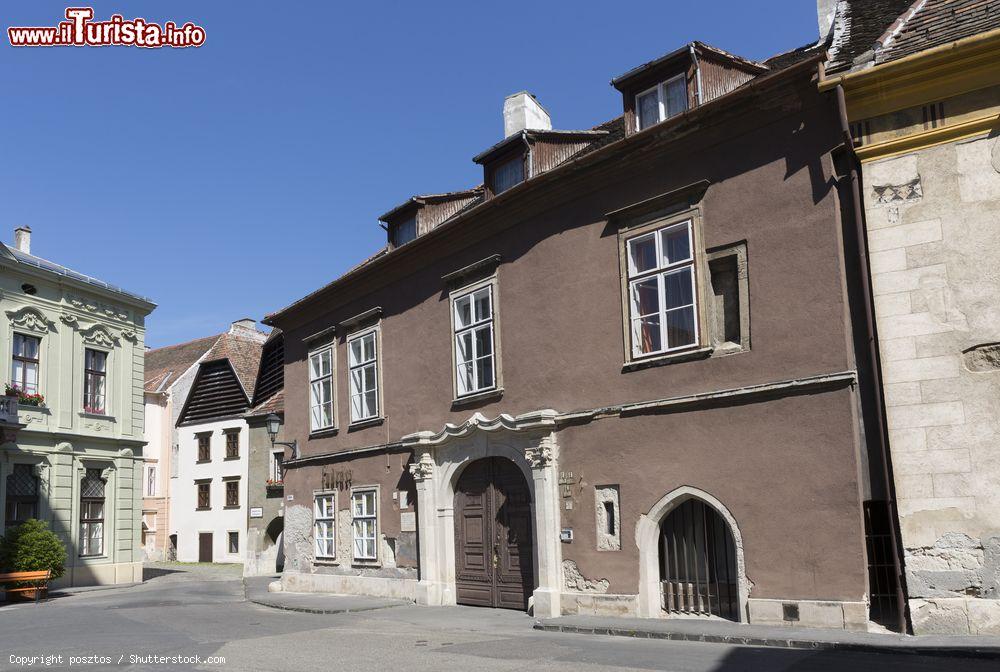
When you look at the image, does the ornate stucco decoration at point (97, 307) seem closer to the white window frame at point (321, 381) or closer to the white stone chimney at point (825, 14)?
the white window frame at point (321, 381)

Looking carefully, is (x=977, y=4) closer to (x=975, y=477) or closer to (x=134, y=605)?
(x=975, y=477)

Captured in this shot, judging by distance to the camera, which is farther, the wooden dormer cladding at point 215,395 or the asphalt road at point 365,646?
the wooden dormer cladding at point 215,395

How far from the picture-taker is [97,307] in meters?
28.7

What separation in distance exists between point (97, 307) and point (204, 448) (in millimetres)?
17814

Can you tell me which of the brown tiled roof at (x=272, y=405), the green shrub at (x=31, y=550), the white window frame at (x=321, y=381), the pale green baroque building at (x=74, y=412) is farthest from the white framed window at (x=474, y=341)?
the pale green baroque building at (x=74, y=412)

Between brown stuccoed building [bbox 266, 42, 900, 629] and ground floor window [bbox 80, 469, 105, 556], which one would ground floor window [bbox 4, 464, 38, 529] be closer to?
ground floor window [bbox 80, 469, 105, 556]

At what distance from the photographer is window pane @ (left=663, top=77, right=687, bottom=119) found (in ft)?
44.1

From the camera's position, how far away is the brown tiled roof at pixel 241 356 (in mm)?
40600

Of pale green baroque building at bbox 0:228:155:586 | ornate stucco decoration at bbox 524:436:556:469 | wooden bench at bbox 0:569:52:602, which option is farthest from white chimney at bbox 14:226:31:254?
ornate stucco decoration at bbox 524:436:556:469

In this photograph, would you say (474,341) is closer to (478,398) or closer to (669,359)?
(478,398)

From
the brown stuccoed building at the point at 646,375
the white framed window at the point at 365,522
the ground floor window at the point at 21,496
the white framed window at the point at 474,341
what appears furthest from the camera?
the ground floor window at the point at 21,496

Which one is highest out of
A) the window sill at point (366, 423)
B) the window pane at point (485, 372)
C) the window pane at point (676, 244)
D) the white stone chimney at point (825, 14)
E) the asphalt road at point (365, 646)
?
the white stone chimney at point (825, 14)

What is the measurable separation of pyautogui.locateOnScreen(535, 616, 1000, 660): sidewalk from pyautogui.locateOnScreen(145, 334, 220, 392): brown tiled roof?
1699 inches

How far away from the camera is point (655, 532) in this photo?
12.8 metres
